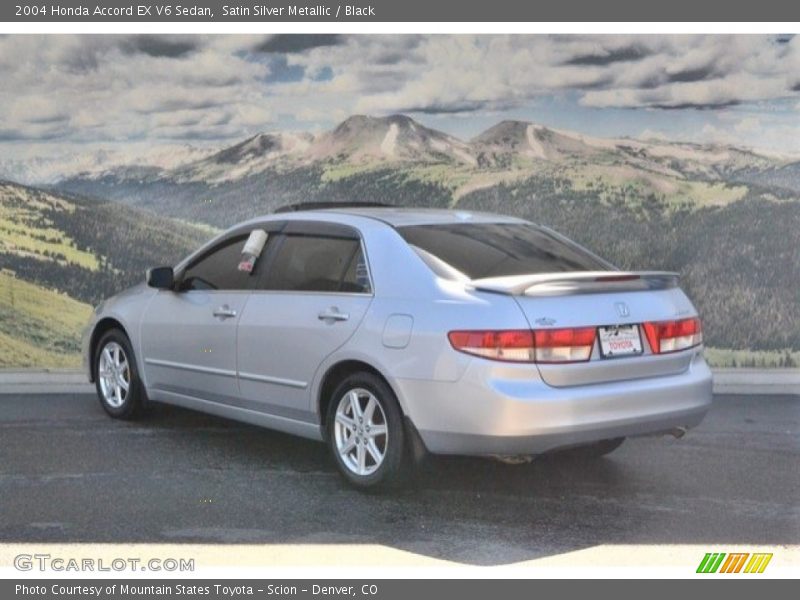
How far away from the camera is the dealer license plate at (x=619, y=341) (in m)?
5.67

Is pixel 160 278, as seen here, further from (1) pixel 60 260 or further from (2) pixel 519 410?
(1) pixel 60 260

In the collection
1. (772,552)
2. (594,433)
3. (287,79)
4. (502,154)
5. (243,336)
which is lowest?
(772,552)

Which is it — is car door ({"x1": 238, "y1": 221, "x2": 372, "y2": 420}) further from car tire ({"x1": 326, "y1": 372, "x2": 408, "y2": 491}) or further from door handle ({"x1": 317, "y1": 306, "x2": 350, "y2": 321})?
car tire ({"x1": 326, "y1": 372, "x2": 408, "y2": 491})

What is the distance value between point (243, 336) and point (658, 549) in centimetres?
278

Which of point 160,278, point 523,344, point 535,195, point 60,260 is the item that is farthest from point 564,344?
point 60,260

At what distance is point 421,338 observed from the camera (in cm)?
568

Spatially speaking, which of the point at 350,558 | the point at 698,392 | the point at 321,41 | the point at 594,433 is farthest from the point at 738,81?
the point at 350,558

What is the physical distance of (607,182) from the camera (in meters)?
10.0

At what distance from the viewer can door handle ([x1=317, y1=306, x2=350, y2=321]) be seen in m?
6.14

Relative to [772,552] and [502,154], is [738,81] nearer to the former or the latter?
[502,154]

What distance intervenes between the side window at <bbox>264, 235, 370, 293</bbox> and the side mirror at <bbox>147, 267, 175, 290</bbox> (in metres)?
0.93
